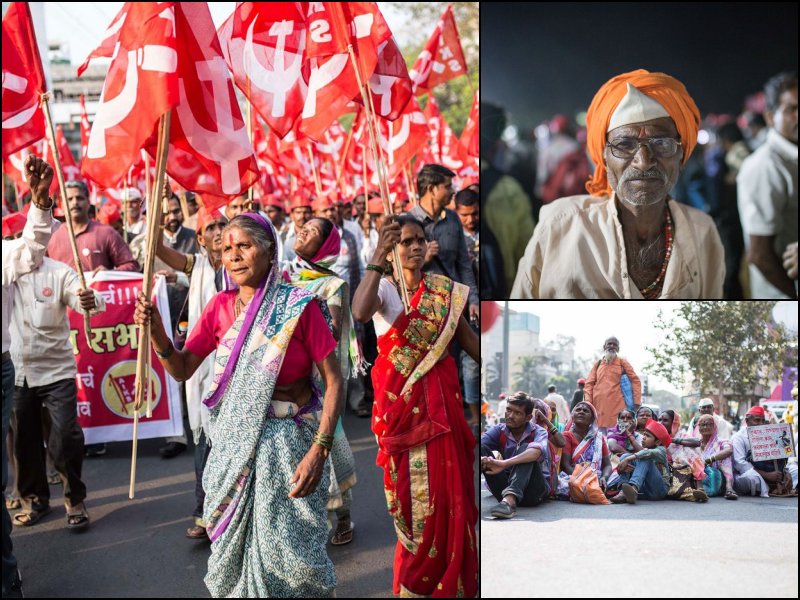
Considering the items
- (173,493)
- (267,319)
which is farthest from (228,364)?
(173,493)

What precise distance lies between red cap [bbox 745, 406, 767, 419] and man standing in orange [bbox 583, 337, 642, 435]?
1.26 feet

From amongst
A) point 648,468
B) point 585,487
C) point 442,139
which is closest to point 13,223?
point 585,487

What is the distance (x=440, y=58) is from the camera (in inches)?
393

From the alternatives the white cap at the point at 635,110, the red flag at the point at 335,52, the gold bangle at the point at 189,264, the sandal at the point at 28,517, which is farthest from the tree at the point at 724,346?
the sandal at the point at 28,517

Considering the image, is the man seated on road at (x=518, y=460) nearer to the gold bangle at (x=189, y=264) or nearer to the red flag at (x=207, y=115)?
the red flag at (x=207, y=115)

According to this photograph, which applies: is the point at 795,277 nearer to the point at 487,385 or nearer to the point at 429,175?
the point at 487,385

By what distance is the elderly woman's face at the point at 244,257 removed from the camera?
3.56m

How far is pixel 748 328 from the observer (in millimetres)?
2998

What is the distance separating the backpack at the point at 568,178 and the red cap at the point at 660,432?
830 millimetres

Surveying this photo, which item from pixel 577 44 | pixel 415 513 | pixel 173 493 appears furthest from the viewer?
pixel 173 493

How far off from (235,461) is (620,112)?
1909 mm

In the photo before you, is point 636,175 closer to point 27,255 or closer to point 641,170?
point 641,170

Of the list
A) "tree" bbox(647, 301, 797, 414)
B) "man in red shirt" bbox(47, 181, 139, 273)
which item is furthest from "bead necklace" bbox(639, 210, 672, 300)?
"man in red shirt" bbox(47, 181, 139, 273)

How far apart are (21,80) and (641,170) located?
12.1 feet
